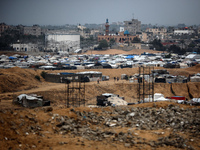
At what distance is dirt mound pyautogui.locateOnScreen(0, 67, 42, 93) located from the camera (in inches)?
950

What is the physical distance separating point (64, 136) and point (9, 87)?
14740mm

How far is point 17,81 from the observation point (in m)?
25.5

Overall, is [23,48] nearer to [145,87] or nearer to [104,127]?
[145,87]

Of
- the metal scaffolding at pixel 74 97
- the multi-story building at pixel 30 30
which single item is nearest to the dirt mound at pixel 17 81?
the metal scaffolding at pixel 74 97

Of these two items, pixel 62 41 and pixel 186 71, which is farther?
pixel 62 41

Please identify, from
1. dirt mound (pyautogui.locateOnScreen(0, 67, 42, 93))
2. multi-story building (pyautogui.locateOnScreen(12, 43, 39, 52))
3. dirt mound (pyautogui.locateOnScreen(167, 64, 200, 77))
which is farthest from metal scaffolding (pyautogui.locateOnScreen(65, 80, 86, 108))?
multi-story building (pyautogui.locateOnScreen(12, 43, 39, 52))

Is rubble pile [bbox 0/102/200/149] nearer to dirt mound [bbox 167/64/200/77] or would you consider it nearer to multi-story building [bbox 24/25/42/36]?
dirt mound [bbox 167/64/200/77]

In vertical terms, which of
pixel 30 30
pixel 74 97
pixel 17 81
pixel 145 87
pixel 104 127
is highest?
pixel 30 30

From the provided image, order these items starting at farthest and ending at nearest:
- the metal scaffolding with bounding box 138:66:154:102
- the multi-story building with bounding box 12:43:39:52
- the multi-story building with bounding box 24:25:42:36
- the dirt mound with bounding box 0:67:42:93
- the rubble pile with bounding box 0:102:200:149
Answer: the multi-story building with bounding box 24:25:42:36, the multi-story building with bounding box 12:43:39:52, the dirt mound with bounding box 0:67:42:93, the metal scaffolding with bounding box 138:66:154:102, the rubble pile with bounding box 0:102:200:149

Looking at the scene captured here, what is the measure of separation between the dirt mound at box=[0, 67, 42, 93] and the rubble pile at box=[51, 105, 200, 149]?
1281 centimetres

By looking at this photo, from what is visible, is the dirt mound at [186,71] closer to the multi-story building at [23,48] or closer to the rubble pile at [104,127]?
the rubble pile at [104,127]

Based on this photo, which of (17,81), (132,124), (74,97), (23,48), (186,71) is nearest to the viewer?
(132,124)

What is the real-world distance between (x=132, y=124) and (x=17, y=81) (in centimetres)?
1566

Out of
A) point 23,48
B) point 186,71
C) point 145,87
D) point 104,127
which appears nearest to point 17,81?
point 145,87
